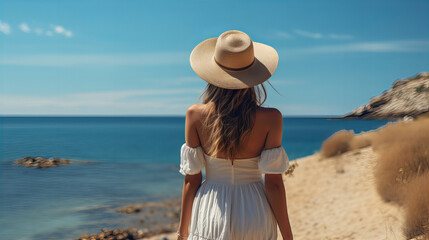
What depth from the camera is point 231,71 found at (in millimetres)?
2012

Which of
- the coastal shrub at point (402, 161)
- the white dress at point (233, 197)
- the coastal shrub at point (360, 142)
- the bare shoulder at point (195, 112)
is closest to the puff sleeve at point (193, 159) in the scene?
the white dress at point (233, 197)

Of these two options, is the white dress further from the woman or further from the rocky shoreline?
the rocky shoreline

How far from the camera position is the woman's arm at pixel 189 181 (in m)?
2.01

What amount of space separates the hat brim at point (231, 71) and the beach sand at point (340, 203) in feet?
12.7

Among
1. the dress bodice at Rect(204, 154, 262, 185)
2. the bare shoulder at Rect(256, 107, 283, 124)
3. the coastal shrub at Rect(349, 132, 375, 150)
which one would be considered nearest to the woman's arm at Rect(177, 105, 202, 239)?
the dress bodice at Rect(204, 154, 262, 185)

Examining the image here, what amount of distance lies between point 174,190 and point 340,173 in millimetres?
6583

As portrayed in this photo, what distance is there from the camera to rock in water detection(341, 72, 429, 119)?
7.40m

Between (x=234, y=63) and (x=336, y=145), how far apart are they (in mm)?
13043

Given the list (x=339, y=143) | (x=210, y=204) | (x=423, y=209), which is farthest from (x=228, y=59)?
(x=339, y=143)

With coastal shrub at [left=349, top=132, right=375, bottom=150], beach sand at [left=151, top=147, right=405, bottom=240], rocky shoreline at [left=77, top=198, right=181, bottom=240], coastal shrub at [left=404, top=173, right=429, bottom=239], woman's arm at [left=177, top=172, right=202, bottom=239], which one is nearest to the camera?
woman's arm at [left=177, top=172, right=202, bottom=239]

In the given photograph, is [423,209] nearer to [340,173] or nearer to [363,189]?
[363,189]

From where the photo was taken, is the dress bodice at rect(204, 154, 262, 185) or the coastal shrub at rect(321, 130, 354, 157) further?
the coastal shrub at rect(321, 130, 354, 157)

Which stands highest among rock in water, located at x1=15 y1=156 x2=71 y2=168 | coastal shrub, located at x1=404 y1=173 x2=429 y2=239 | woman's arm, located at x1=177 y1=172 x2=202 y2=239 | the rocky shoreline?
woman's arm, located at x1=177 y1=172 x2=202 y2=239

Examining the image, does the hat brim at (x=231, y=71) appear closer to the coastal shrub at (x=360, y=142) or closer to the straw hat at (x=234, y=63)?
the straw hat at (x=234, y=63)
